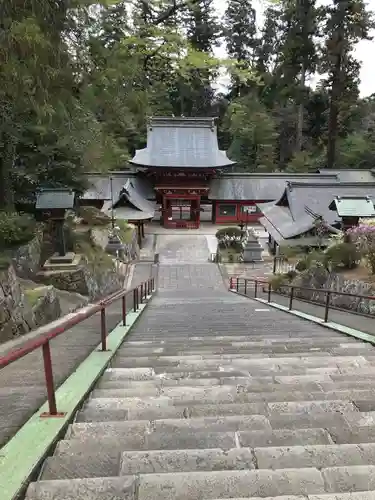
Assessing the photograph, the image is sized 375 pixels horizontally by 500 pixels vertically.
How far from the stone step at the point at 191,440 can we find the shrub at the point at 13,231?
395 inches

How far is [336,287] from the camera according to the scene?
1013 cm

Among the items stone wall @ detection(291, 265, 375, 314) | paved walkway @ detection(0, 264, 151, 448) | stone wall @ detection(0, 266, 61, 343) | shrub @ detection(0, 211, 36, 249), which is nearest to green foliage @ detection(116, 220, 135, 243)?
shrub @ detection(0, 211, 36, 249)

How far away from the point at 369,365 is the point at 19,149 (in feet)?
43.0

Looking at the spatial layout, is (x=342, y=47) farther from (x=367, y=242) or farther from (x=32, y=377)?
(x=32, y=377)

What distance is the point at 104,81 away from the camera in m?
5.14

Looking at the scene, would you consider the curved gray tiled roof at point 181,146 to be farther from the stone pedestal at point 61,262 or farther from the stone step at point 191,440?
the stone step at point 191,440

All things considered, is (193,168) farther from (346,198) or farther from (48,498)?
(48,498)

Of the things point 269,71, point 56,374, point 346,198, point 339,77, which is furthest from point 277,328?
point 269,71

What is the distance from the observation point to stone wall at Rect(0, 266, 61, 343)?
648 cm

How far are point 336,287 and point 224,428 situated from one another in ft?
28.8

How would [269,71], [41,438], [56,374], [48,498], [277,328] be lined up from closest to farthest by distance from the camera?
1. [48,498]
2. [41,438]
3. [56,374]
4. [277,328]
5. [269,71]

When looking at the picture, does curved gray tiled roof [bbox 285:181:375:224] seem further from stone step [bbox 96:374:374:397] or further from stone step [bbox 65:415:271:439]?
stone step [bbox 65:415:271:439]

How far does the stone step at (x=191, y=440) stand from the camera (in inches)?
79.7

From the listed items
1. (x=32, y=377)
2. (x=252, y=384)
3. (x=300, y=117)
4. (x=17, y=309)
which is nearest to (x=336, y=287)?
(x=252, y=384)
